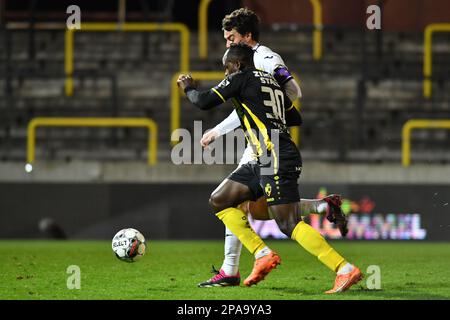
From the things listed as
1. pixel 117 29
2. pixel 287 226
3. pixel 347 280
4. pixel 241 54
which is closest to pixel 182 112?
pixel 117 29

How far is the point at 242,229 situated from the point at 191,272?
1519 millimetres

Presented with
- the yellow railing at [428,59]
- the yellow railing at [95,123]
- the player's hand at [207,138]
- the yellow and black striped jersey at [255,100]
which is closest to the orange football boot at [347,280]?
the yellow and black striped jersey at [255,100]

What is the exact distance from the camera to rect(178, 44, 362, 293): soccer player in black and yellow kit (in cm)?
868

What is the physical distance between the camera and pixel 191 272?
10508 millimetres

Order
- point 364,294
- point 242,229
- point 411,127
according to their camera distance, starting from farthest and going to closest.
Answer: point 411,127 → point 242,229 → point 364,294

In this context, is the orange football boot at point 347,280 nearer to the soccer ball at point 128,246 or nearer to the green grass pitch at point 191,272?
the green grass pitch at point 191,272

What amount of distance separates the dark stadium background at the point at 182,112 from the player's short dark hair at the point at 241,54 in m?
6.13

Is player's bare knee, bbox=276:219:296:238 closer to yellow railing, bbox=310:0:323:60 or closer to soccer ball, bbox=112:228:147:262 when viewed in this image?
soccer ball, bbox=112:228:147:262

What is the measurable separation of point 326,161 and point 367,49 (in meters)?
3.41

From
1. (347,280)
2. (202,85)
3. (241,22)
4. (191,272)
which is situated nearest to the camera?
(347,280)

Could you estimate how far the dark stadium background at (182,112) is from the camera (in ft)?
49.9

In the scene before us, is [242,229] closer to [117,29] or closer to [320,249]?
[320,249]

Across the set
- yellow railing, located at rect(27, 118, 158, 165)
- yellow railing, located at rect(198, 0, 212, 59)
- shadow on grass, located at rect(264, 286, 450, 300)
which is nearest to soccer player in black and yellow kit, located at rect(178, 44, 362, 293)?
shadow on grass, located at rect(264, 286, 450, 300)

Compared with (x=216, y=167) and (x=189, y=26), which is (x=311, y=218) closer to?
(x=216, y=167)
